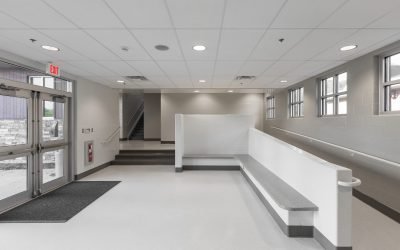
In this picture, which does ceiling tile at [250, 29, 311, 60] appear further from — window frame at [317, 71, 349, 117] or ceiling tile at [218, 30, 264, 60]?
window frame at [317, 71, 349, 117]

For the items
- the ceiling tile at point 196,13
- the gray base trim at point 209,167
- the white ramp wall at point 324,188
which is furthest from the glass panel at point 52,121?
the white ramp wall at point 324,188

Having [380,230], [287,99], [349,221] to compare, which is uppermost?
[287,99]

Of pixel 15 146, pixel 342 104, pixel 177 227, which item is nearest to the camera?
pixel 177 227

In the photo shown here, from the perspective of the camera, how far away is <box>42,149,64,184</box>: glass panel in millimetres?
4854

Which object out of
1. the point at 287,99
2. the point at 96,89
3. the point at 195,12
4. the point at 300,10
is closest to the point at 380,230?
the point at 300,10

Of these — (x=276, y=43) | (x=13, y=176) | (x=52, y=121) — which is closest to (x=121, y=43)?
(x=276, y=43)

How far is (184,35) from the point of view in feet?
10.0

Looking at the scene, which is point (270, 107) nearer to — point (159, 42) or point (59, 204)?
point (159, 42)

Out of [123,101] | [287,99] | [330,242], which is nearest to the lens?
[330,242]

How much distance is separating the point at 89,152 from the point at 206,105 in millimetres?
5896

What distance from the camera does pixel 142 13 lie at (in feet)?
8.09

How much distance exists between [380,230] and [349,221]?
108 cm

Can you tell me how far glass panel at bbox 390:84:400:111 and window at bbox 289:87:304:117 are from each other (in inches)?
131

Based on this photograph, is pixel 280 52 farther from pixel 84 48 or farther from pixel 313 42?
pixel 84 48
